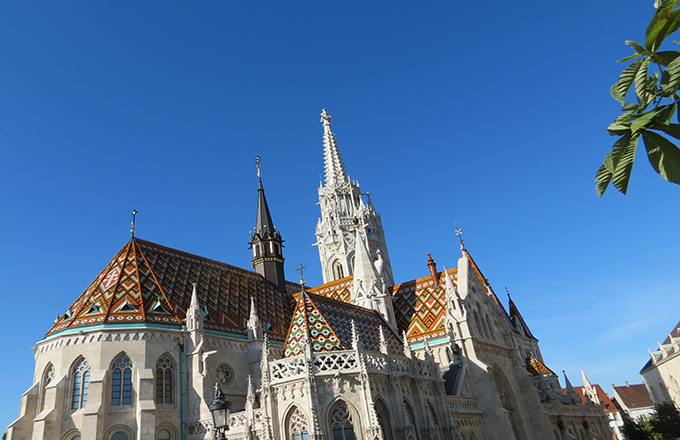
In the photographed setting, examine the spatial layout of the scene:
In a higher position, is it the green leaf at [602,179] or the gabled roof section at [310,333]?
the gabled roof section at [310,333]

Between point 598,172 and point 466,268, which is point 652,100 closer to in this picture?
point 598,172

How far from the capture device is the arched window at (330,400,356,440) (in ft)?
57.4

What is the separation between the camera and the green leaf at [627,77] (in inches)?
135

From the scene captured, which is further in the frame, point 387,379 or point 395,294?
point 395,294

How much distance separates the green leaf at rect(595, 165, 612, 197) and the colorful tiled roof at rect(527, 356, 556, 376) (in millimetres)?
36854

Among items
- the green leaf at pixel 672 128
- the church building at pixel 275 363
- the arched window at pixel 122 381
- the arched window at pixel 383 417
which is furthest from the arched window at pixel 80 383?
the green leaf at pixel 672 128

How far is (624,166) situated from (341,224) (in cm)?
4966

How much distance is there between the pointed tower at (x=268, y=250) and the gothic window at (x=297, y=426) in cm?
1826

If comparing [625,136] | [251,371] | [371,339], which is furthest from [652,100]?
[251,371]

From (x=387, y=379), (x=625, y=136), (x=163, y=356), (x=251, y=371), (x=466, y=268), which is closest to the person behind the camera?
(x=625, y=136)

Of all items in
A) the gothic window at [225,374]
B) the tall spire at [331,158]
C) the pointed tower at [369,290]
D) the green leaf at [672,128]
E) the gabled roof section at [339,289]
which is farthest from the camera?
the tall spire at [331,158]

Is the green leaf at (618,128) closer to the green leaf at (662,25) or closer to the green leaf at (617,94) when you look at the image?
the green leaf at (617,94)

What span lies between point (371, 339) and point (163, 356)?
9935 millimetres

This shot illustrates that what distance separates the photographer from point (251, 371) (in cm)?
2600
